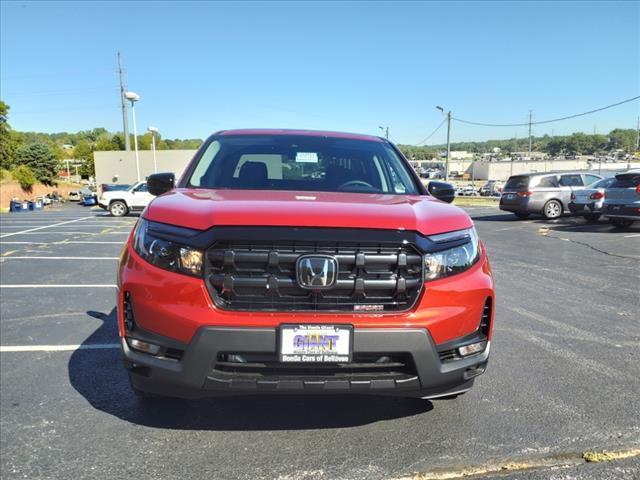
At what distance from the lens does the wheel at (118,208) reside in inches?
806

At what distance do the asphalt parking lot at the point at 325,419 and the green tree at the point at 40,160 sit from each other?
2520 inches

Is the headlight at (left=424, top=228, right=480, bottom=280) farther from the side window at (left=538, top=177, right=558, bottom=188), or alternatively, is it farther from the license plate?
the side window at (left=538, top=177, right=558, bottom=188)

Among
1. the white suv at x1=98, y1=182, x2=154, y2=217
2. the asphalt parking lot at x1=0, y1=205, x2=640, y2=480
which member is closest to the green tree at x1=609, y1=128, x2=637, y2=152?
the white suv at x1=98, y1=182, x2=154, y2=217

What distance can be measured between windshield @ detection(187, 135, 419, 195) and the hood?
0.45 meters

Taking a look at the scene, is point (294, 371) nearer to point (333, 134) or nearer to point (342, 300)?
point (342, 300)

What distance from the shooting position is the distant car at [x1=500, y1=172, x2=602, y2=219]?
15719mm

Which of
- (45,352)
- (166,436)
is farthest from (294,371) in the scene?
(45,352)

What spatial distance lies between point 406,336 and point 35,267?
7288mm

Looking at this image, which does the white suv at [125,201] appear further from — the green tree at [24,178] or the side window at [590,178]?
the green tree at [24,178]

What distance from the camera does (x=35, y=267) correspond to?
7609mm

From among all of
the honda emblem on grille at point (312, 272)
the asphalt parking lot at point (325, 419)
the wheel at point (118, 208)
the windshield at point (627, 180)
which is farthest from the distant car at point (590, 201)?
the wheel at point (118, 208)

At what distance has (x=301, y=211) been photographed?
235cm

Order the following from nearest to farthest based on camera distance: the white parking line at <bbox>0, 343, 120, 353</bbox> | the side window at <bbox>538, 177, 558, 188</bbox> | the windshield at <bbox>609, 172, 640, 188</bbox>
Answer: the white parking line at <bbox>0, 343, 120, 353</bbox>
the windshield at <bbox>609, 172, 640, 188</bbox>
the side window at <bbox>538, 177, 558, 188</bbox>

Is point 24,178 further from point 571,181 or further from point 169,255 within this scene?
point 169,255
